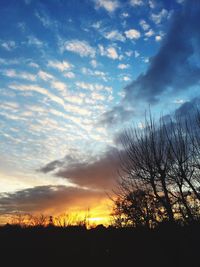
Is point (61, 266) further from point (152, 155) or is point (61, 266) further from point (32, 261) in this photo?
point (152, 155)

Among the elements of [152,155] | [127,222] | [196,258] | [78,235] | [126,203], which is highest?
[152,155]

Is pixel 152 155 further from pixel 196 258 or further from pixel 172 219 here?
pixel 196 258

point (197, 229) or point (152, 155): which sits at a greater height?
point (152, 155)

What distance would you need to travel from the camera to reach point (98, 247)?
33.6ft

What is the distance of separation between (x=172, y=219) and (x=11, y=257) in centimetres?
880

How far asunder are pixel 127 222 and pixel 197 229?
6.23 meters

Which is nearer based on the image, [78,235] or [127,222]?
[78,235]

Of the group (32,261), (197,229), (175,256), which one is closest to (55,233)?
(32,261)

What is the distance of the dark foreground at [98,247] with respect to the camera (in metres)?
8.61

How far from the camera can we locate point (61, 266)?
321 inches

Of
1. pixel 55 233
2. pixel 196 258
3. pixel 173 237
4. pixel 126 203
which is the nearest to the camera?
pixel 196 258

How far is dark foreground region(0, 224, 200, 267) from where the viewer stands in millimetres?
8609

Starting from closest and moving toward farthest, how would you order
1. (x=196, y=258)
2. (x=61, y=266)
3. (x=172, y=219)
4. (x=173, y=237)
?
(x=61, y=266)
(x=196, y=258)
(x=173, y=237)
(x=172, y=219)

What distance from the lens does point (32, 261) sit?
8.28 meters
